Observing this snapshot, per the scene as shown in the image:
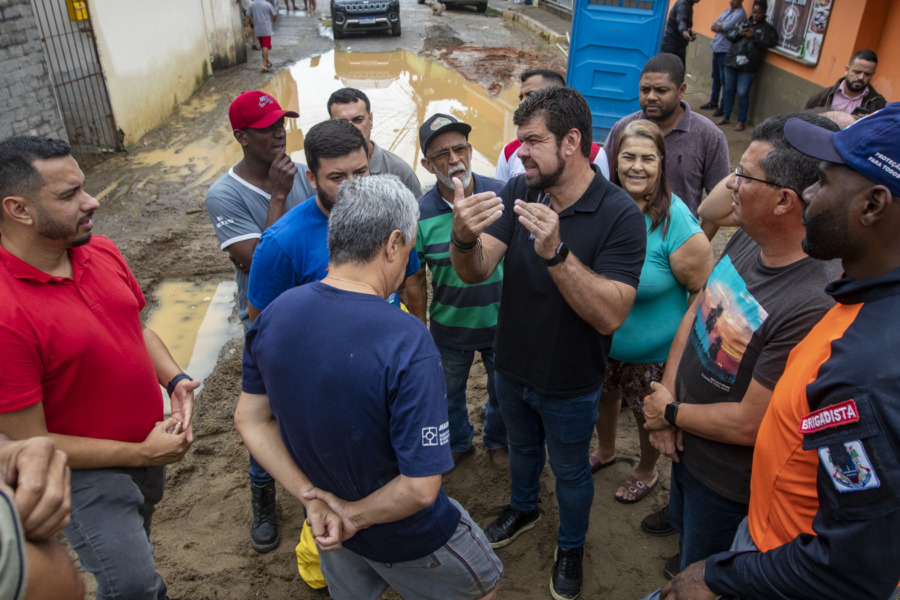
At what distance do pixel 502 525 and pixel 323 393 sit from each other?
6.20ft

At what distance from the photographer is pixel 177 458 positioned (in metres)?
2.59

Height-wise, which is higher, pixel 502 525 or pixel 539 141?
pixel 539 141

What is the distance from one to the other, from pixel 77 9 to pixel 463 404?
836cm

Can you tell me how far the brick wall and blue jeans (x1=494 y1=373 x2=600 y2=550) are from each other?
6.50 m

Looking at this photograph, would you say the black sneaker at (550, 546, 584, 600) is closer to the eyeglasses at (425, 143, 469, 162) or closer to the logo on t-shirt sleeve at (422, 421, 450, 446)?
the logo on t-shirt sleeve at (422, 421, 450, 446)

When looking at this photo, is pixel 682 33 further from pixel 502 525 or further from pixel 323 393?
pixel 323 393

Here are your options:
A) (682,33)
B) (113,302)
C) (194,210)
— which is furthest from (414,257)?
(682,33)

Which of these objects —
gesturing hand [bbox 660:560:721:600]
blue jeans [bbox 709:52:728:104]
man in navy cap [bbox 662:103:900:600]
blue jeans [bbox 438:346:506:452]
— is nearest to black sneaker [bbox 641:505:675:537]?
blue jeans [bbox 438:346:506:452]

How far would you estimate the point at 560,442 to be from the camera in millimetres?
2822

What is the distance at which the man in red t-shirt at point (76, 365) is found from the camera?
85.7 inches

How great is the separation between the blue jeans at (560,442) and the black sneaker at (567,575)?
0.15ft

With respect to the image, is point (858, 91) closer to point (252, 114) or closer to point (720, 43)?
point (720, 43)

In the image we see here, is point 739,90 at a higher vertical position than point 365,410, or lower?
lower

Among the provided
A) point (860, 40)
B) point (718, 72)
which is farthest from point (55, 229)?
point (718, 72)
